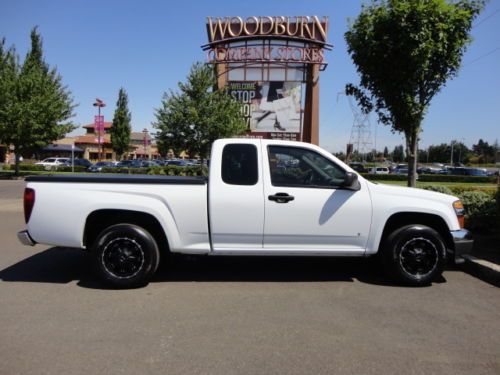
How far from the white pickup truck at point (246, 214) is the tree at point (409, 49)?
4782 mm

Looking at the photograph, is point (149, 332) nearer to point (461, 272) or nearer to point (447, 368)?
point (447, 368)

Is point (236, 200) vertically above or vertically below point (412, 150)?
below

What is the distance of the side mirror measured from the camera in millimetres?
5176

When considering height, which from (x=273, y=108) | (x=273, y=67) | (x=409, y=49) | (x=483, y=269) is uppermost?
(x=273, y=67)

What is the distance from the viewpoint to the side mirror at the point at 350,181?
5176 millimetres

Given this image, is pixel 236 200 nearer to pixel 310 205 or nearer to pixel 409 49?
pixel 310 205

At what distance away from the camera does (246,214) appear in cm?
520

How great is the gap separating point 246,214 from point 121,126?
186 ft

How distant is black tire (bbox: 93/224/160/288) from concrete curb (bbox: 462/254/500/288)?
4406mm

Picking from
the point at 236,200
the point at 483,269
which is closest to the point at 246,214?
the point at 236,200

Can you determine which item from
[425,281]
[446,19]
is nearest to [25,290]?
[425,281]

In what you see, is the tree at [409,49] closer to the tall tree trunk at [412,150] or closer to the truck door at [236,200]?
the tall tree trunk at [412,150]

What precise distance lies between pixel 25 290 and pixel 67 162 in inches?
1942

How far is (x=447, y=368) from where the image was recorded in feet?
11.1
